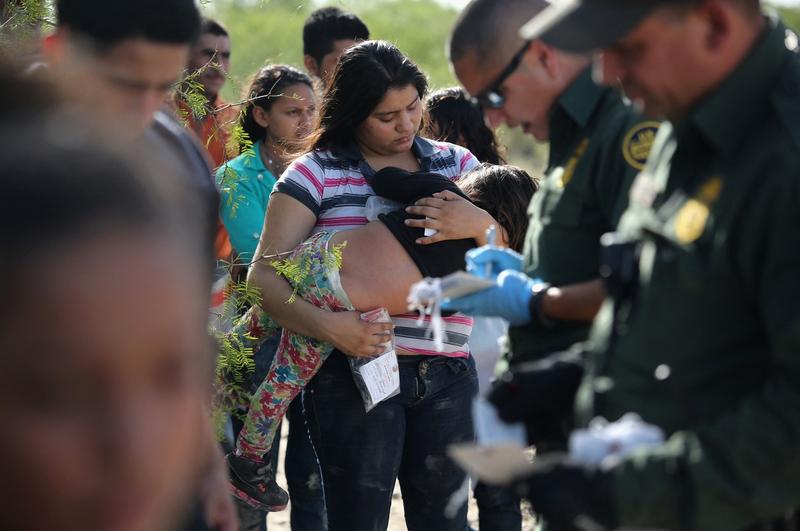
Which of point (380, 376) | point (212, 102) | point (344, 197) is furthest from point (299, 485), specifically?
point (212, 102)

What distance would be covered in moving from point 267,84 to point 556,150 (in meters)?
2.60

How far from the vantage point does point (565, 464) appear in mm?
1567

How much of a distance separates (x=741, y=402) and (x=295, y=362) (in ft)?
6.70

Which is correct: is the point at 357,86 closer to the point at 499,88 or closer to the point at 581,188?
the point at 499,88

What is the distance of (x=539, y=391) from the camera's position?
193cm

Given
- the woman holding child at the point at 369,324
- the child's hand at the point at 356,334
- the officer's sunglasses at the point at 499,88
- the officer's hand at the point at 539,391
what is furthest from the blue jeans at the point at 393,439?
the officer's hand at the point at 539,391

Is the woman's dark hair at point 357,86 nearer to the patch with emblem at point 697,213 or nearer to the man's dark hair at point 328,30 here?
the man's dark hair at point 328,30

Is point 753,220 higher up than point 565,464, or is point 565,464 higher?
point 753,220

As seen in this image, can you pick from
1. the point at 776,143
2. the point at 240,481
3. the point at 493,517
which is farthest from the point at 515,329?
the point at 240,481

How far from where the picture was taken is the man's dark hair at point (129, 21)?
1.95 metres

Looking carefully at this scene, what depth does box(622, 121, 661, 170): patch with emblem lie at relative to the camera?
7.07 feet

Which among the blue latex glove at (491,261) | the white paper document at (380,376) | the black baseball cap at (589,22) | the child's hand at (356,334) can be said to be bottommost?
the white paper document at (380,376)

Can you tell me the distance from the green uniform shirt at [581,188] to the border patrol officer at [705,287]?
0.43 metres

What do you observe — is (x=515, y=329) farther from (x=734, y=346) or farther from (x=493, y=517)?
(x=493, y=517)
